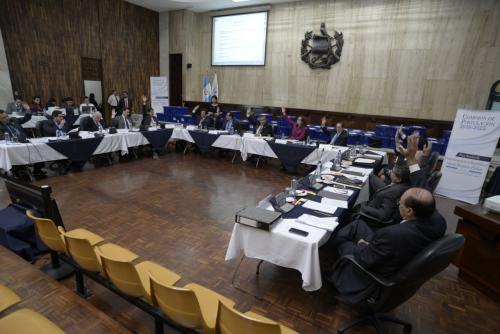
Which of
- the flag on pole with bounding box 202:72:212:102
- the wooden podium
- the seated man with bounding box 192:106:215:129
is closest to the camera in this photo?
the wooden podium

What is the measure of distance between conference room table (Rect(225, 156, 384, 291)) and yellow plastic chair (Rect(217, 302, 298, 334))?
0.65 meters

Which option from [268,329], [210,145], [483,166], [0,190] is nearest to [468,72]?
[483,166]

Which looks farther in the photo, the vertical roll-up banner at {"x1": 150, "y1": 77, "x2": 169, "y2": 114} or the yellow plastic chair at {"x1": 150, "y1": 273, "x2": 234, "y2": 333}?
the vertical roll-up banner at {"x1": 150, "y1": 77, "x2": 169, "y2": 114}

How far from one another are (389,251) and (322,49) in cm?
908

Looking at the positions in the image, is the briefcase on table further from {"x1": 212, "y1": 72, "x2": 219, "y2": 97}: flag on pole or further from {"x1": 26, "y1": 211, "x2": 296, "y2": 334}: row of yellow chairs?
{"x1": 212, "y1": 72, "x2": 219, "y2": 97}: flag on pole

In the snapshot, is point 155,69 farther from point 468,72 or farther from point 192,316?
point 192,316

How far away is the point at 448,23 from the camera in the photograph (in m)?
7.87

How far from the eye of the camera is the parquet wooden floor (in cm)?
237

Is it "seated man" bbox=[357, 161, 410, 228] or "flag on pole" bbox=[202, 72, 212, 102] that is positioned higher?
"flag on pole" bbox=[202, 72, 212, 102]

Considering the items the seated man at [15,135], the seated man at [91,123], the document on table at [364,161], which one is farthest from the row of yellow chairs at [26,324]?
the seated man at [91,123]

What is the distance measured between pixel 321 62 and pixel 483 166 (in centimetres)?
599

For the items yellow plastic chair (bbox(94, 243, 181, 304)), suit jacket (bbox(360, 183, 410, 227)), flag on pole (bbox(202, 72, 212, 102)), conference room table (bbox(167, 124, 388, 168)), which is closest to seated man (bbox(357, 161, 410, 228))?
suit jacket (bbox(360, 183, 410, 227))

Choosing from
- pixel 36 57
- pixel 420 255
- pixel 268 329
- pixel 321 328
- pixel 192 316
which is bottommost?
pixel 321 328

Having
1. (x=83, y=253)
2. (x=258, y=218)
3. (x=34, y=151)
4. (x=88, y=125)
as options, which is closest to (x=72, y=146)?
(x=34, y=151)
